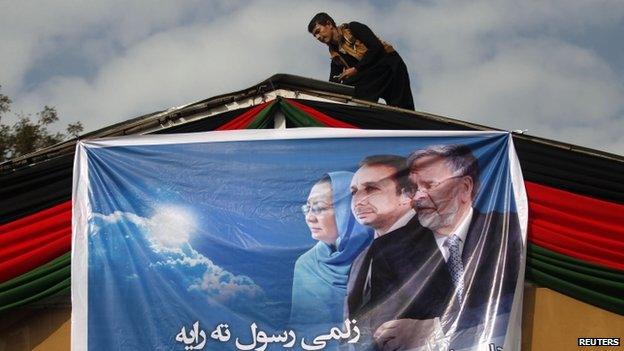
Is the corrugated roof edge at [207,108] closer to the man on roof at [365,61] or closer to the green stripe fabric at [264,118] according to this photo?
the green stripe fabric at [264,118]

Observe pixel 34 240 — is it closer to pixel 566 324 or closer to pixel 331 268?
pixel 331 268

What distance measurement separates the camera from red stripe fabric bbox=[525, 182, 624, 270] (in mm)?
6332

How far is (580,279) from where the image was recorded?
20.7 ft

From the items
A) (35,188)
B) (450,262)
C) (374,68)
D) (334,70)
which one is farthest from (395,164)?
(35,188)

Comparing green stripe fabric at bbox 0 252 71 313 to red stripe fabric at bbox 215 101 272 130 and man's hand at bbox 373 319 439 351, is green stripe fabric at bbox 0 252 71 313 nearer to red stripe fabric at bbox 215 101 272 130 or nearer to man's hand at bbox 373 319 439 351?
red stripe fabric at bbox 215 101 272 130

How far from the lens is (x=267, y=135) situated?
6629mm

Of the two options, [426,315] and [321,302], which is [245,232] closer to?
[321,302]


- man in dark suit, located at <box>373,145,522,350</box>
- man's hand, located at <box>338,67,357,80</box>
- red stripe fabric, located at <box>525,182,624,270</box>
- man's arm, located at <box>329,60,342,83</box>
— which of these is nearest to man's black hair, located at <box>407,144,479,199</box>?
man in dark suit, located at <box>373,145,522,350</box>

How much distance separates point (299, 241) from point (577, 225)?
6.42 feet

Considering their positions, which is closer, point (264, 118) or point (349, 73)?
point (264, 118)

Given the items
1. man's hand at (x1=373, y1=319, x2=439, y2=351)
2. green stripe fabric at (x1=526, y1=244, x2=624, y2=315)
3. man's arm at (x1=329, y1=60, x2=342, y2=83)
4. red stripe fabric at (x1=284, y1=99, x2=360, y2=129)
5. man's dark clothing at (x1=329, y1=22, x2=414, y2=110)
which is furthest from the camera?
man's arm at (x1=329, y1=60, x2=342, y2=83)

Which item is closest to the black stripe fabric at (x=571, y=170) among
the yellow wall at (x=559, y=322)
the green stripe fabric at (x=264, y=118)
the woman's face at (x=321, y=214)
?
the yellow wall at (x=559, y=322)

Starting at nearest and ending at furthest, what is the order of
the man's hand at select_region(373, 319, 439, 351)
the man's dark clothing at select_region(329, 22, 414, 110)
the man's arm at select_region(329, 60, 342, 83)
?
the man's hand at select_region(373, 319, 439, 351) < the man's dark clothing at select_region(329, 22, 414, 110) < the man's arm at select_region(329, 60, 342, 83)

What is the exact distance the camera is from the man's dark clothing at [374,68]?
25.3 ft
